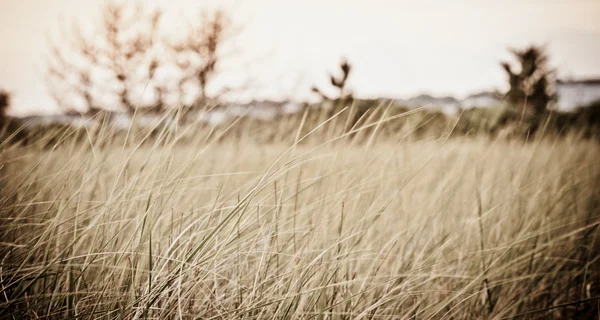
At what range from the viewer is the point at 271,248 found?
867 millimetres

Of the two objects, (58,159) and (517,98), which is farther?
(517,98)

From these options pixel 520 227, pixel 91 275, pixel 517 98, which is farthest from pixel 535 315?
pixel 517 98

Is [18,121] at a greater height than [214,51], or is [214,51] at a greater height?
[214,51]

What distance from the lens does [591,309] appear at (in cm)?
101

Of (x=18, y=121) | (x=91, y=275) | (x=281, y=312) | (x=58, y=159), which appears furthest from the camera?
(x=18, y=121)

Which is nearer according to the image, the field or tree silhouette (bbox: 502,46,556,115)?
the field

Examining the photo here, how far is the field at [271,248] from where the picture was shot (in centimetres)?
69

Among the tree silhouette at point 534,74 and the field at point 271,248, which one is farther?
the tree silhouette at point 534,74

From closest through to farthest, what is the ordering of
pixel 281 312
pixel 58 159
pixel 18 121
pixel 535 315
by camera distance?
pixel 281 312
pixel 535 315
pixel 58 159
pixel 18 121

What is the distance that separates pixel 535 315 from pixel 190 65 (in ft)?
23.4

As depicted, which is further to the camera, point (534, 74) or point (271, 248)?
point (534, 74)

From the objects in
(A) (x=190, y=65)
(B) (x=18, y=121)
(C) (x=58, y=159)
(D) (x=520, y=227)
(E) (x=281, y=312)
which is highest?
(A) (x=190, y=65)

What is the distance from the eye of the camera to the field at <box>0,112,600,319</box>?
69cm

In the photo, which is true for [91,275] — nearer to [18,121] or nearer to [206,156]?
[206,156]
